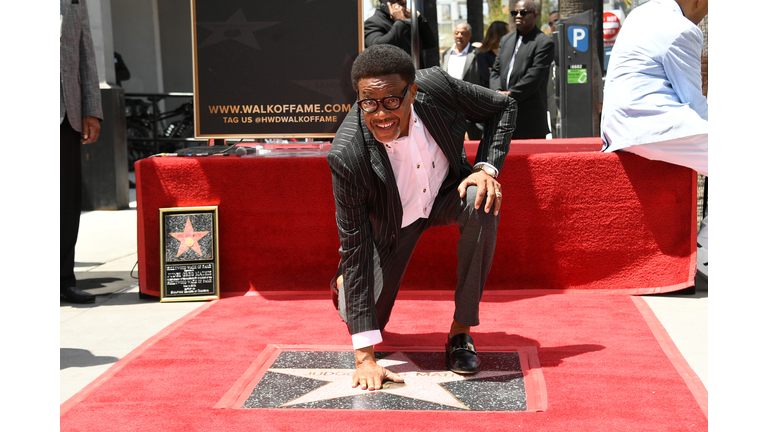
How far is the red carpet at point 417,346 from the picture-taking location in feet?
7.13

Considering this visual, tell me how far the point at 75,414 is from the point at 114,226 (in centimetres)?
514

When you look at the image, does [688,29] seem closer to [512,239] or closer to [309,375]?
[512,239]

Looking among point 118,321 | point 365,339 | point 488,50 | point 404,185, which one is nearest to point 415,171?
point 404,185

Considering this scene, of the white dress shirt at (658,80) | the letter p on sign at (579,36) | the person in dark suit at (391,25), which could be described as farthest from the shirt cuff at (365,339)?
the letter p on sign at (579,36)

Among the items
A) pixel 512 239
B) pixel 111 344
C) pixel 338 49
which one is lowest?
pixel 111 344

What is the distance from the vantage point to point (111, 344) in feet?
10.3

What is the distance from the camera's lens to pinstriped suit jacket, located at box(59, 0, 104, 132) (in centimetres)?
390

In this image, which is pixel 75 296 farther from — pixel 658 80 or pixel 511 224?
pixel 658 80

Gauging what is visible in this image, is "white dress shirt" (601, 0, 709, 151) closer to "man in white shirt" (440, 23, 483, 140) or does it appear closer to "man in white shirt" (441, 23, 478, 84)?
"man in white shirt" (440, 23, 483, 140)

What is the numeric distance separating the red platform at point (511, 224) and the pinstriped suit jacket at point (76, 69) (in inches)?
18.4

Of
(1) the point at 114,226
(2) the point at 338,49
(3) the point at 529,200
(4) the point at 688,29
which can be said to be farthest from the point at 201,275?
(1) the point at 114,226

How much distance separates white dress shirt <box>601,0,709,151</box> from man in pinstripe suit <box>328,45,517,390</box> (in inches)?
45.5

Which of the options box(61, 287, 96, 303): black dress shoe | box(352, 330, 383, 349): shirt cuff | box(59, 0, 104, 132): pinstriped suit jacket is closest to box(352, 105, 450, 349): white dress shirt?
box(352, 330, 383, 349): shirt cuff

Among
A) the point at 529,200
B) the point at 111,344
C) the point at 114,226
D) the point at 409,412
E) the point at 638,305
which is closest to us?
the point at 409,412
